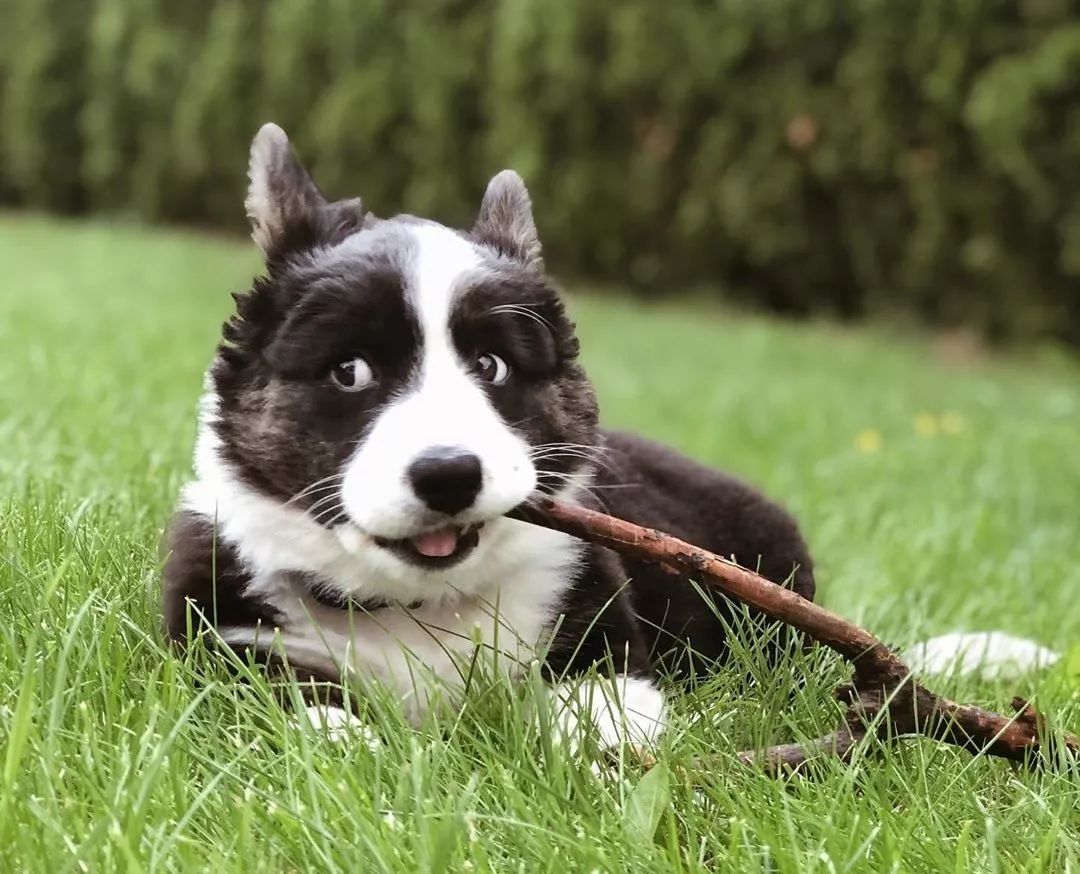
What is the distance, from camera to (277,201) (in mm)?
2264

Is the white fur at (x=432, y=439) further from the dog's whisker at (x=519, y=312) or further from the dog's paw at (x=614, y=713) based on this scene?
the dog's paw at (x=614, y=713)

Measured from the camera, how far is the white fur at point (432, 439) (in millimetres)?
1896

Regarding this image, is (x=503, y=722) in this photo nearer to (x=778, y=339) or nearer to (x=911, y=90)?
(x=778, y=339)

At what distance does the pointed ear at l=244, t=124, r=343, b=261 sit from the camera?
2.25 meters

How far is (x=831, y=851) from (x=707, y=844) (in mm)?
188

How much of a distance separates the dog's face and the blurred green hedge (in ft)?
32.1

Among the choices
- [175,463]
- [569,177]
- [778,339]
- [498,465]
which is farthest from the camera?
[569,177]

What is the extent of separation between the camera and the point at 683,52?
13.1 metres

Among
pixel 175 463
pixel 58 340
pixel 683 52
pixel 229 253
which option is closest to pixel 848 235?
pixel 683 52

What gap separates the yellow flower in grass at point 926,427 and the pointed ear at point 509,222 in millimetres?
5230

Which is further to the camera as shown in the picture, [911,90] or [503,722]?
[911,90]

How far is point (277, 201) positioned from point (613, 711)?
111cm

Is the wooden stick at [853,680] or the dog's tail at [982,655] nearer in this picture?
the wooden stick at [853,680]

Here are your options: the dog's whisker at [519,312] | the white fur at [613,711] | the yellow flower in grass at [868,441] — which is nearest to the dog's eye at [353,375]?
the dog's whisker at [519,312]
